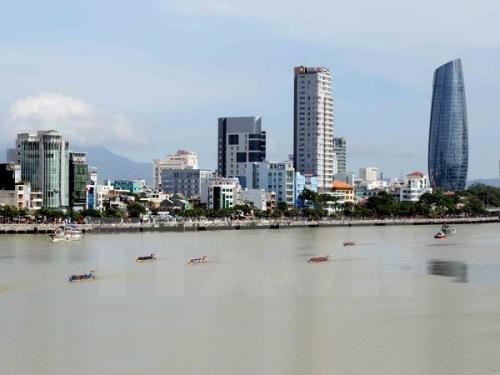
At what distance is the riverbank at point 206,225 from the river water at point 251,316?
28.8 m

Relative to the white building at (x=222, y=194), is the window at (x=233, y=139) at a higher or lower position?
higher

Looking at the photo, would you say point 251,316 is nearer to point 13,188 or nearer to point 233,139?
point 13,188

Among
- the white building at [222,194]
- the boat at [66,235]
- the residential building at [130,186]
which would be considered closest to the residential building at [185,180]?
the residential building at [130,186]

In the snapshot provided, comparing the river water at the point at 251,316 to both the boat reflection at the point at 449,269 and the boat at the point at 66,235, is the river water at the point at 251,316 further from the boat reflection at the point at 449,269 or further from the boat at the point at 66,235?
Result: the boat at the point at 66,235

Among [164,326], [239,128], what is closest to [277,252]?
[164,326]

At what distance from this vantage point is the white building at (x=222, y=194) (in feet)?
366

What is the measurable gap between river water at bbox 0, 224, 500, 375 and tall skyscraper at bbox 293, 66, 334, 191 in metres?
88.9

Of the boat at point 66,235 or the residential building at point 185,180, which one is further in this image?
the residential building at point 185,180

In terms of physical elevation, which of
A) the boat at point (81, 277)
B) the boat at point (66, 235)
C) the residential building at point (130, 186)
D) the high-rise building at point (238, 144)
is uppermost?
the high-rise building at point (238, 144)

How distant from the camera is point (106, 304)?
31.2 meters

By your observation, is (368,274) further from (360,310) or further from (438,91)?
(438,91)

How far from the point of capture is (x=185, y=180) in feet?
442

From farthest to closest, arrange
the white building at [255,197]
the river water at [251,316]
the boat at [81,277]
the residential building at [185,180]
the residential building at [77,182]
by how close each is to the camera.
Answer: the residential building at [185,180]
the white building at [255,197]
the residential building at [77,182]
the boat at [81,277]
the river water at [251,316]

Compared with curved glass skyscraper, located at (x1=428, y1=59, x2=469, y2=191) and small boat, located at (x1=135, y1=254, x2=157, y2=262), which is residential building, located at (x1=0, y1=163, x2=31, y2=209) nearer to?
small boat, located at (x1=135, y1=254, x2=157, y2=262)
